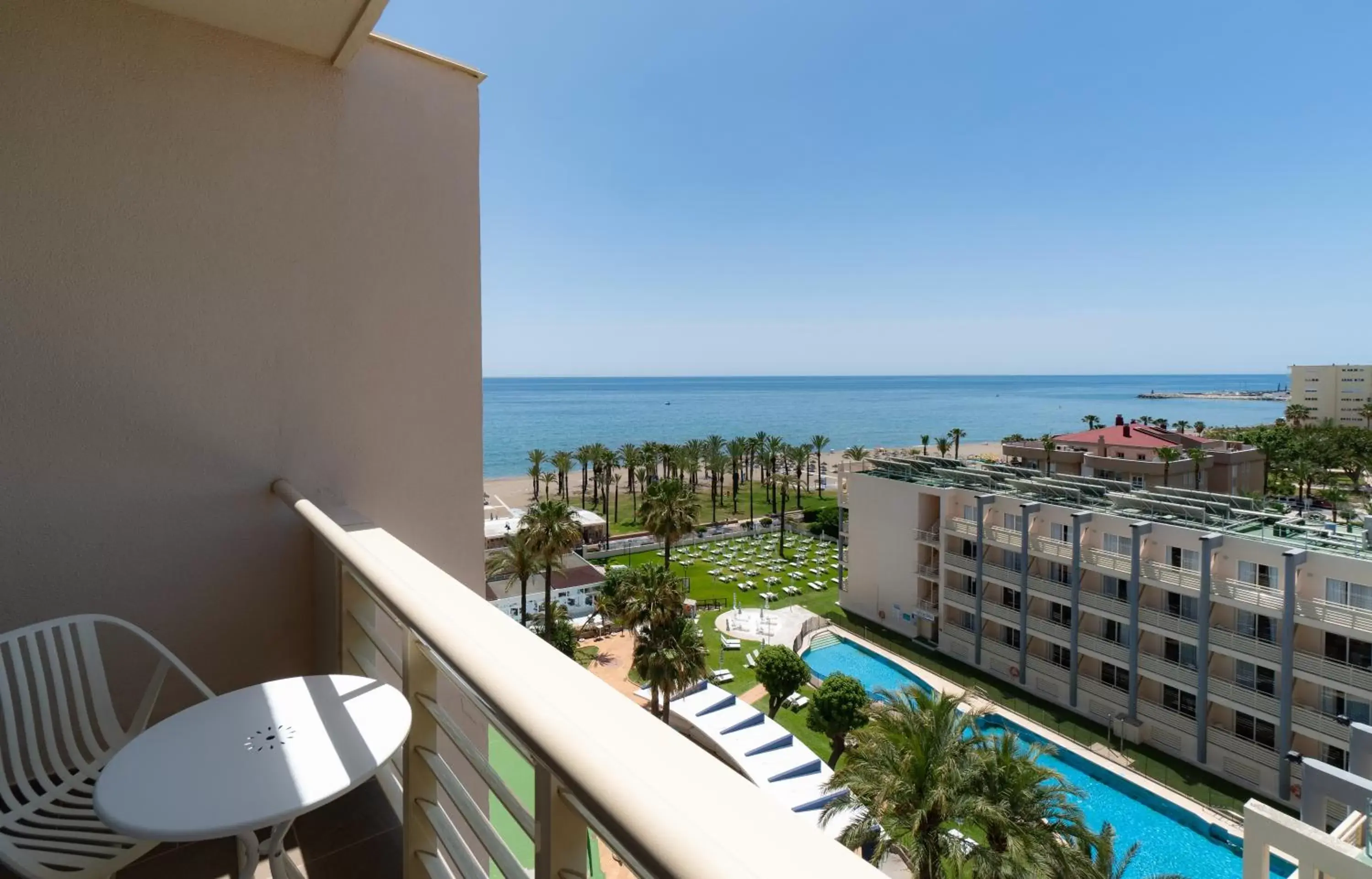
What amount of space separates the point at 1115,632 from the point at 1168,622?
139cm

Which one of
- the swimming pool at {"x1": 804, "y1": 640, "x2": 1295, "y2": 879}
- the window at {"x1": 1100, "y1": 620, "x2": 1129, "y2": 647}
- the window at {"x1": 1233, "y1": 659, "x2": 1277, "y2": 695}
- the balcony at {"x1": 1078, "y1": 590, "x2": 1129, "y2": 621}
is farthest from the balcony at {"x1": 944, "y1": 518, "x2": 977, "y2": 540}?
the window at {"x1": 1233, "y1": 659, "x2": 1277, "y2": 695}

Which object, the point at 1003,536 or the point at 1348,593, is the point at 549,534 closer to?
the point at 1003,536

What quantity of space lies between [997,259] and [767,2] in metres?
69.2

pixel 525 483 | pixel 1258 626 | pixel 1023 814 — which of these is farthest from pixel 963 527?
pixel 525 483

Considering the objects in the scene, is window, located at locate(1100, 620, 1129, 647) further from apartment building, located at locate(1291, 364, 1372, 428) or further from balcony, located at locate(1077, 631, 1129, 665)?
apartment building, located at locate(1291, 364, 1372, 428)

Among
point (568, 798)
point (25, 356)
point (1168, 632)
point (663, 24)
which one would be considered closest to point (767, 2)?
point (663, 24)

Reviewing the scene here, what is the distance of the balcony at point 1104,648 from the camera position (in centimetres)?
1639

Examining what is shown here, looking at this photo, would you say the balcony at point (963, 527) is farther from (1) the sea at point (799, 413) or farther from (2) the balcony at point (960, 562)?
(1) the sea at point (799, 413)

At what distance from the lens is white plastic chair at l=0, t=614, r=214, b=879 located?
139 centimetres

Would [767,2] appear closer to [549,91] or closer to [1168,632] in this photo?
[549,91]

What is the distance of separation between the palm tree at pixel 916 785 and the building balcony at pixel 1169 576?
10.7 meters

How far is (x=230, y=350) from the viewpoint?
2625mm

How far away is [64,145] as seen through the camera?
232 cm

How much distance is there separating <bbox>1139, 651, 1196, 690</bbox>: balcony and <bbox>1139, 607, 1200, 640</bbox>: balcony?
76cm
